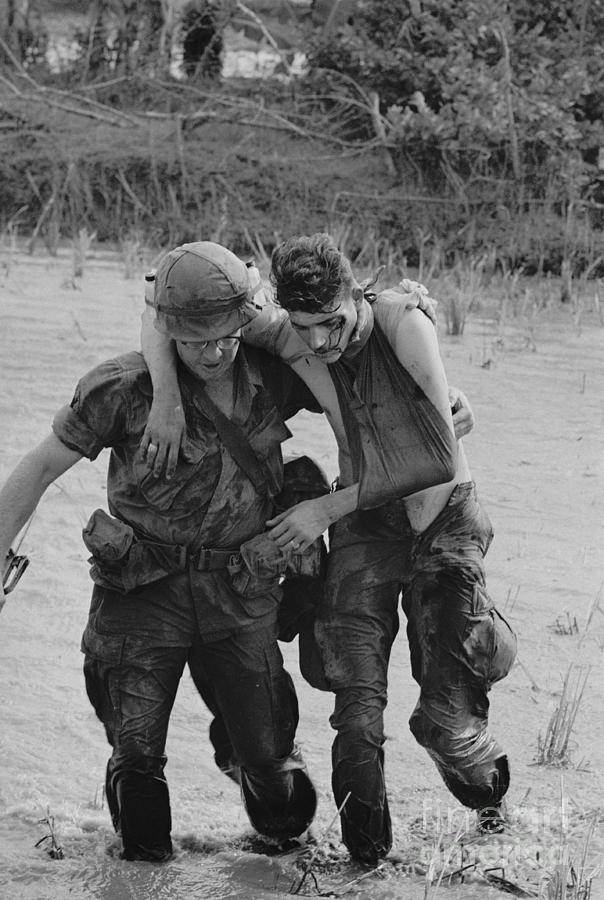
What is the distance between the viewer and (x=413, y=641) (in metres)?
3.74

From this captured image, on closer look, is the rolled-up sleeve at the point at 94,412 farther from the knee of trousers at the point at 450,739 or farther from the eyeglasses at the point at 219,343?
the knee of trousers at the point at 450,739

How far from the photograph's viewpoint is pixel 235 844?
3.98 m

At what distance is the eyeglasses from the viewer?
3.35 meters

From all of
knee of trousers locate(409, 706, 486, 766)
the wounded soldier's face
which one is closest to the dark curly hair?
the wounded soldier's face

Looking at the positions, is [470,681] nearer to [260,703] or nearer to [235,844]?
[260,703]

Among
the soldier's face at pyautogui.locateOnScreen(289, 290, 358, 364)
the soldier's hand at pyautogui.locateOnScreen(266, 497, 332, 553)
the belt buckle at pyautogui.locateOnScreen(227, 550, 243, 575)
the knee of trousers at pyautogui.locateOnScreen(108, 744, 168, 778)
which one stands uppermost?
the soldier's face at pyautogui.locateOnScreen(289, 290, 358, 364)

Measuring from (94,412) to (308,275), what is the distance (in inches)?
24.1

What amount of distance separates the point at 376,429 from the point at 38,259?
6935 millimetres

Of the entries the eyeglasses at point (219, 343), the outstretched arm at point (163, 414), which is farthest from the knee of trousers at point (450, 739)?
the eyeglasses at point (219, 343)

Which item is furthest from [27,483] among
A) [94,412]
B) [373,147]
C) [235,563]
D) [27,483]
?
[373,147]

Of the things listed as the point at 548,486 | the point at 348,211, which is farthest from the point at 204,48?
the point at 548,486

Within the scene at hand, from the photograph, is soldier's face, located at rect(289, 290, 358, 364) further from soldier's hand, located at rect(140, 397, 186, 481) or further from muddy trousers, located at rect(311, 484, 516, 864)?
muddy trousers, located at rect(311, 484, 516, 864)

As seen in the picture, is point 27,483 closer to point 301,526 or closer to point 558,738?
point 301,526

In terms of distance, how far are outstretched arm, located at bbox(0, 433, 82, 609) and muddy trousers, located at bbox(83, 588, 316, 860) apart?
0.32m
